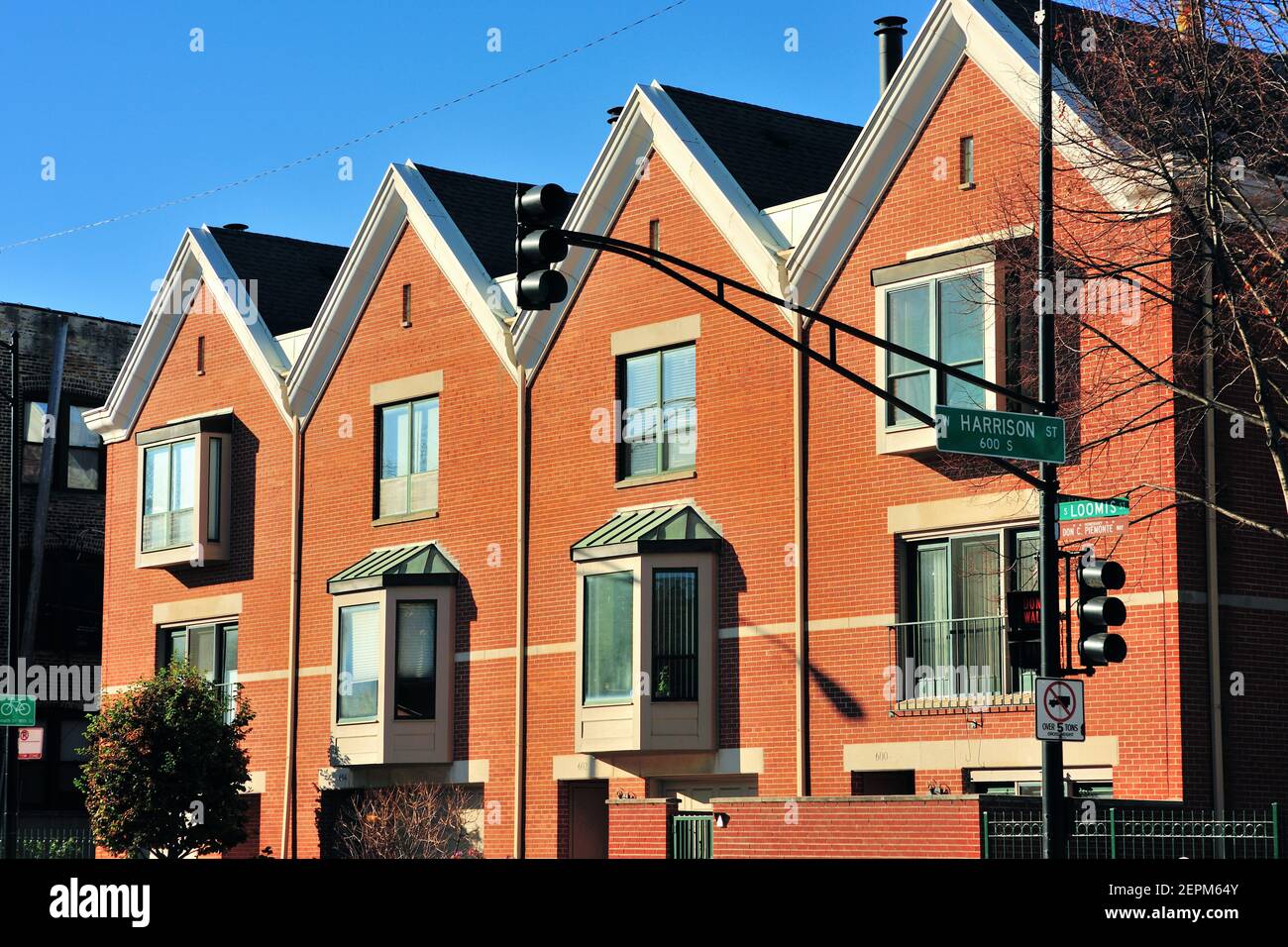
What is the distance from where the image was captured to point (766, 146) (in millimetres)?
31781

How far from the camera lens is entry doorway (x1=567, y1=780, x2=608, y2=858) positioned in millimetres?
30625

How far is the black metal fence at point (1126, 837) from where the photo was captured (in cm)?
2067

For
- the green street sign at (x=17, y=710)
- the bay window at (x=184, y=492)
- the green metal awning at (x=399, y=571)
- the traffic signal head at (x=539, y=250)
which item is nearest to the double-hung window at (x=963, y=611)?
the green metal awning at (x=399, y=571)

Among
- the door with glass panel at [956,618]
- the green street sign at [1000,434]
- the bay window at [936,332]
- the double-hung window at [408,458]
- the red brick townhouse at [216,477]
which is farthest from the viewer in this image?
the red brick townhouse at [216,477]

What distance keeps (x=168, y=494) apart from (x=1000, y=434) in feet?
77.3

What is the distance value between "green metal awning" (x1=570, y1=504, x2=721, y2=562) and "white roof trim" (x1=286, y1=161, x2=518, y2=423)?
419 centimetres

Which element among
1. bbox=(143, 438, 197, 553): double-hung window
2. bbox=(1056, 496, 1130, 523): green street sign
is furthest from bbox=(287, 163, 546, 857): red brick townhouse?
bbox=(1056, 496, 1130, 523): green street sign

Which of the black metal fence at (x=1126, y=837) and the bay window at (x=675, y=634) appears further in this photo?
the bay window at (x=675, y=634)

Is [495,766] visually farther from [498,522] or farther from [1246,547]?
[1246,547]

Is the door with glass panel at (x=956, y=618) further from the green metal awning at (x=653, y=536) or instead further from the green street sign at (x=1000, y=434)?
the green street sign at (x=1000, y=434)

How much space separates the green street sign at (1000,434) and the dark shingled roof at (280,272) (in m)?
22.4

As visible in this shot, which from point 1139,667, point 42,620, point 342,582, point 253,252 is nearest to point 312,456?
point 342,582
